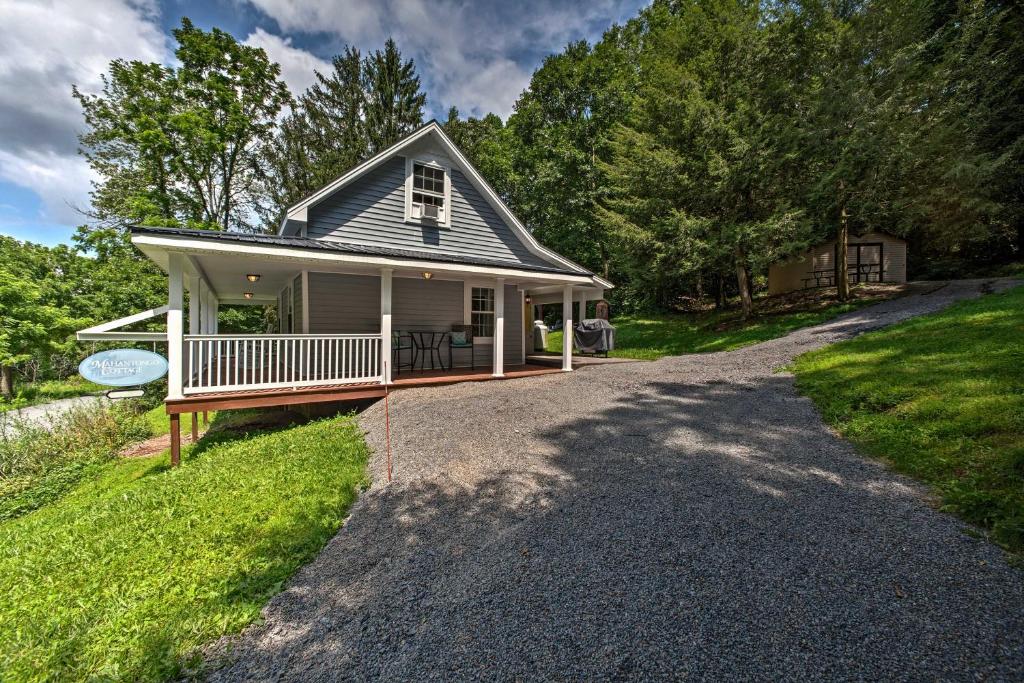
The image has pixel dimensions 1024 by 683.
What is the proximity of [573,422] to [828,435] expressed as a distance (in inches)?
122

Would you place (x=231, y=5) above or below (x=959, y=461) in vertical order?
above

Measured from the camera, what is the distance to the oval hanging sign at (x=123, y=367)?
504 cm

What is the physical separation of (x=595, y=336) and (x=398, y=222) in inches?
299

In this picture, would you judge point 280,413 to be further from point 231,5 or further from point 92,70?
point 92,70

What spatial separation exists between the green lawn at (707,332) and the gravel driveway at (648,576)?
9.37 m

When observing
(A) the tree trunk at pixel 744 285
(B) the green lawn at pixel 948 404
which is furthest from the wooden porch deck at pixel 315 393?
(A) the tree trunk at pixel 744 285

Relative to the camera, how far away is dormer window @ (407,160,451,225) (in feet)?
32.3

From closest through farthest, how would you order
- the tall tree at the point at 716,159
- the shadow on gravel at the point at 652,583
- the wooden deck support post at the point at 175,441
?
the shadow on gravel at the point at 652,583 → the wooden deck support post at the point at 175,441 → the tall tree at the point at 716,159

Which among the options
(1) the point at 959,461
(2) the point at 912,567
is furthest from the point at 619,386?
(2) the point at 912,567

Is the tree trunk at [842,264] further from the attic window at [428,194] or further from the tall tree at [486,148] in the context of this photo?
the tall tree at [486,148]

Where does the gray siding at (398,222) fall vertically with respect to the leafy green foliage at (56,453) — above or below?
above

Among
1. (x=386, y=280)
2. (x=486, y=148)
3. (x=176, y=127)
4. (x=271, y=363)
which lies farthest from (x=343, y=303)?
(x=486, y=148)

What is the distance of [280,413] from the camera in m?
9.67

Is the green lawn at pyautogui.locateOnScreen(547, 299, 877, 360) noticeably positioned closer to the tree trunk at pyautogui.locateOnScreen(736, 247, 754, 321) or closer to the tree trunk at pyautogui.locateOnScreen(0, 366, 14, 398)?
the tree trunk at pyautogui.locateOnScreen(736, 247, 754, 321)
